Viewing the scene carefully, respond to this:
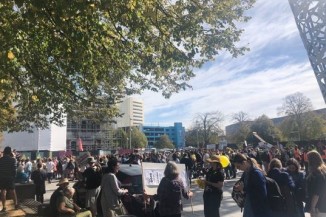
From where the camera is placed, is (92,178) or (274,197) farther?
(92,178)

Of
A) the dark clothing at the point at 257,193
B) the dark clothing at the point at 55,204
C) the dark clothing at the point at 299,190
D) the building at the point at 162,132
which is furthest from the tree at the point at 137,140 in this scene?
the dark clothing at the point at 257,193

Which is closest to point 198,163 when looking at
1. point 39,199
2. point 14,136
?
point 39,199

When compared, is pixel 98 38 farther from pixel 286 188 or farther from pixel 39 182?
pixel 39 182

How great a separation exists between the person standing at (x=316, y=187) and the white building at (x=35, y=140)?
4137cm

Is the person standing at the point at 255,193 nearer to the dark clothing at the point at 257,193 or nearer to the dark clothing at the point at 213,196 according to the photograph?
the dark clothing at the point at 257,193

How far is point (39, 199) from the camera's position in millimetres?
13344

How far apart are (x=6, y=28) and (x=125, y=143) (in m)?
104

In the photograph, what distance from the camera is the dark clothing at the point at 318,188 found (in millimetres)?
6066

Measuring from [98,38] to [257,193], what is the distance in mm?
4858

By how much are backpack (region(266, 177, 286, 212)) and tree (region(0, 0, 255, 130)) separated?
3.45 m

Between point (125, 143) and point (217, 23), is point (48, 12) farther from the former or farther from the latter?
point (125, 143)

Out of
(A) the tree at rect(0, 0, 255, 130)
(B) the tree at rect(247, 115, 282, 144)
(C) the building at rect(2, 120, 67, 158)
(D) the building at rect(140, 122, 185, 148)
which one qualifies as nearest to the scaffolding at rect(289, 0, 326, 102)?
(A) the tree at rect(0, 0, 255, 130)

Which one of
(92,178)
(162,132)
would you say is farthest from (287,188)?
(162,132)

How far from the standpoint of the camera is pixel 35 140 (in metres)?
45.0
